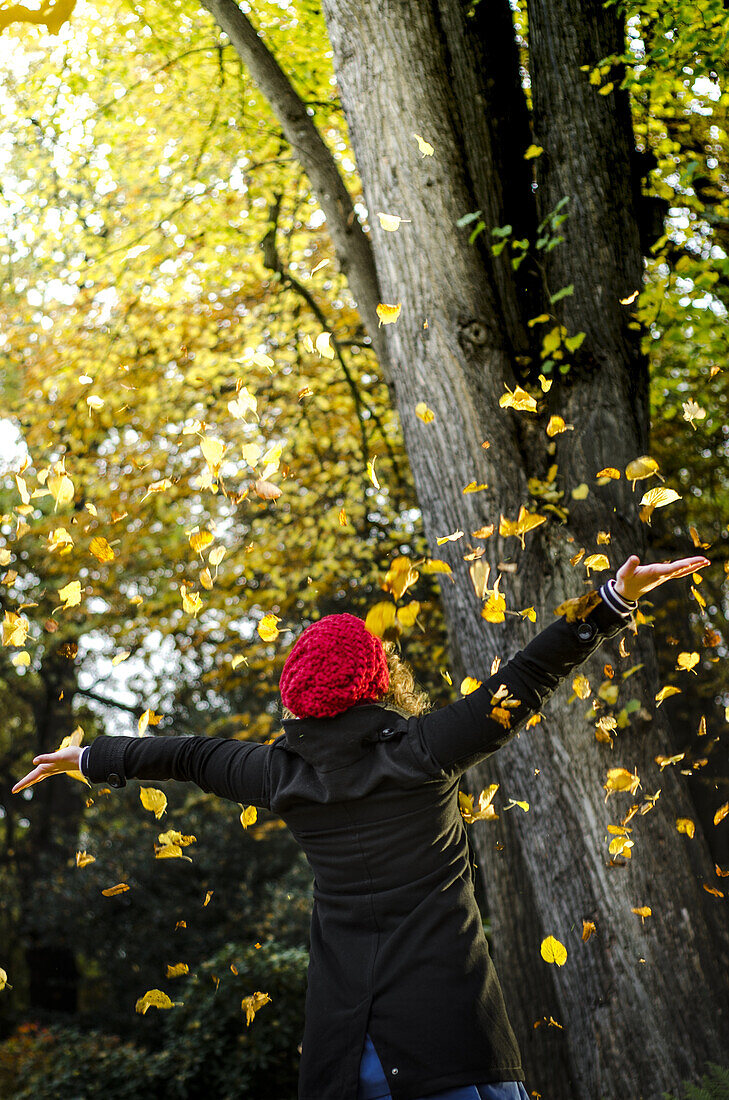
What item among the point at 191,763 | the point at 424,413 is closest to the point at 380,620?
the point at 424,413

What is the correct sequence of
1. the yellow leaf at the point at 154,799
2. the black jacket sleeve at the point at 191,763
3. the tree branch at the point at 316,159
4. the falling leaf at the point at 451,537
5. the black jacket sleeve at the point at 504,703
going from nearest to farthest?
1. the black jacket sleeve at the point at 504,703
2. the black jacket sleeve at the point at 191,763
3. the yellow leaf at the point at 154,799
4. the falling leaf at the point at 451,537
5. the tree branch at the point at 316,159

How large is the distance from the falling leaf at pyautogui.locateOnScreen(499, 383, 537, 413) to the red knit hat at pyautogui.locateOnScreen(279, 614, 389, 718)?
2067mm

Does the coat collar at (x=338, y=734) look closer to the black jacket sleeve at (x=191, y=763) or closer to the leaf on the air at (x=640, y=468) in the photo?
the black jacket sleeve at (x=191, y=763)

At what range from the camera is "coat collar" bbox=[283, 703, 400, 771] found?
2.04 metres

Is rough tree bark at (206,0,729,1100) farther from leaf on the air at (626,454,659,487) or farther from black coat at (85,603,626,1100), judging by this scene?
black coat at (85,603,626,1100)

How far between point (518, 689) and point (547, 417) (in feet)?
7.43

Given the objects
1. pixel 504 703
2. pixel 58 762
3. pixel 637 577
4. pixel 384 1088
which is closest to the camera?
pixel 384 1088

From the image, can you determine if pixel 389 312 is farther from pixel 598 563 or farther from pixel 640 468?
pixel 598 563

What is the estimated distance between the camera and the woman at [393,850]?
6.21 ft

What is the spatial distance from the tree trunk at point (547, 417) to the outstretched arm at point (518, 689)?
1.66m

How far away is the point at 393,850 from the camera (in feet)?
6.59

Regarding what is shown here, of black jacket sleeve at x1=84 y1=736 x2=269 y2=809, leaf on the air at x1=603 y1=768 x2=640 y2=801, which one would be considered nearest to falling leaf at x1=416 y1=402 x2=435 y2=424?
leaf on the air at x1=603 y1=768 x2=640 y2=801

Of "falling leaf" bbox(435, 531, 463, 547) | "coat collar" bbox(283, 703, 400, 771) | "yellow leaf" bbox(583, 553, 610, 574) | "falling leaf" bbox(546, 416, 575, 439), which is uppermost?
"falling leaf" bbox(546, 416, 575, 439)

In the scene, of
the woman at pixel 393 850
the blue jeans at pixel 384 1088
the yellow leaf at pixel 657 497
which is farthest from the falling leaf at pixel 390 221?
the blue jeans at pixel 384 1088
